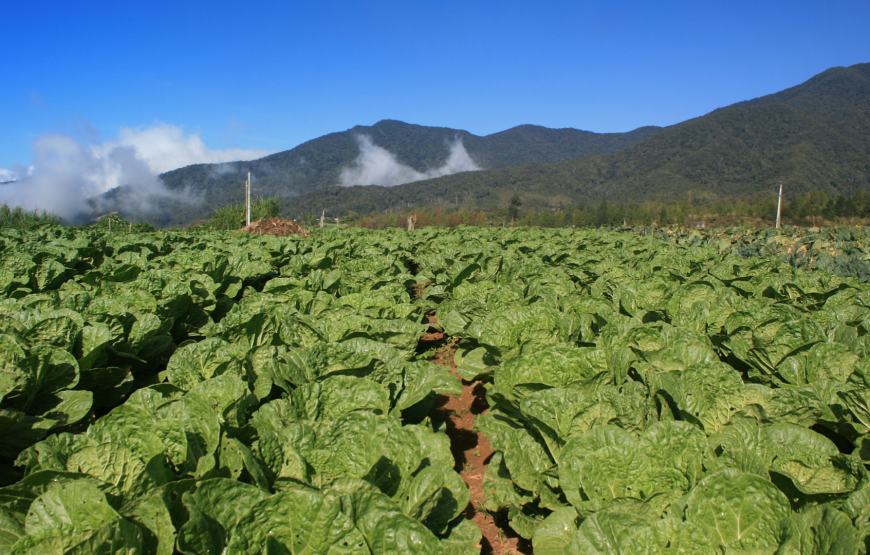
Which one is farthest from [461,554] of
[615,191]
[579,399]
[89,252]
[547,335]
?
[615,191]

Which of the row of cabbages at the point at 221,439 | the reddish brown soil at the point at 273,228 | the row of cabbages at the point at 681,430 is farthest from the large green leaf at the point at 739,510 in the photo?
the reddish brown soil at the point at 273,228

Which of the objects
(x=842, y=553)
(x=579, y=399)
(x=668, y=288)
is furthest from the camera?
(x=668, y=288)

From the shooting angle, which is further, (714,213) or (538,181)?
(538,181)

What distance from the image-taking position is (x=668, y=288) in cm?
485

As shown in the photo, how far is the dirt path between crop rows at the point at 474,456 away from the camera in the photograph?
7.87ft

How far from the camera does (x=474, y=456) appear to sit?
3295 millimetres

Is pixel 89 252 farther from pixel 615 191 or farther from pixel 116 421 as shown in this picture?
pixel 615 191

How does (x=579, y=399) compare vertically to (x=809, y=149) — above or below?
below

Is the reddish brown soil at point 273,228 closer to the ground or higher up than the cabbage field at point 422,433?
higher up

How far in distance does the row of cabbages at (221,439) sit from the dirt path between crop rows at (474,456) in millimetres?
536

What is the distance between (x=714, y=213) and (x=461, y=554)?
5918 centimetres

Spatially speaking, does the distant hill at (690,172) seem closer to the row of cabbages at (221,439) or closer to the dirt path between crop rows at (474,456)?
the dirt path between crop rows at (474,456)

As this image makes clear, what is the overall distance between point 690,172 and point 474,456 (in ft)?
422

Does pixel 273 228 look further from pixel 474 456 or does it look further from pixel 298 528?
pixel 298 528
